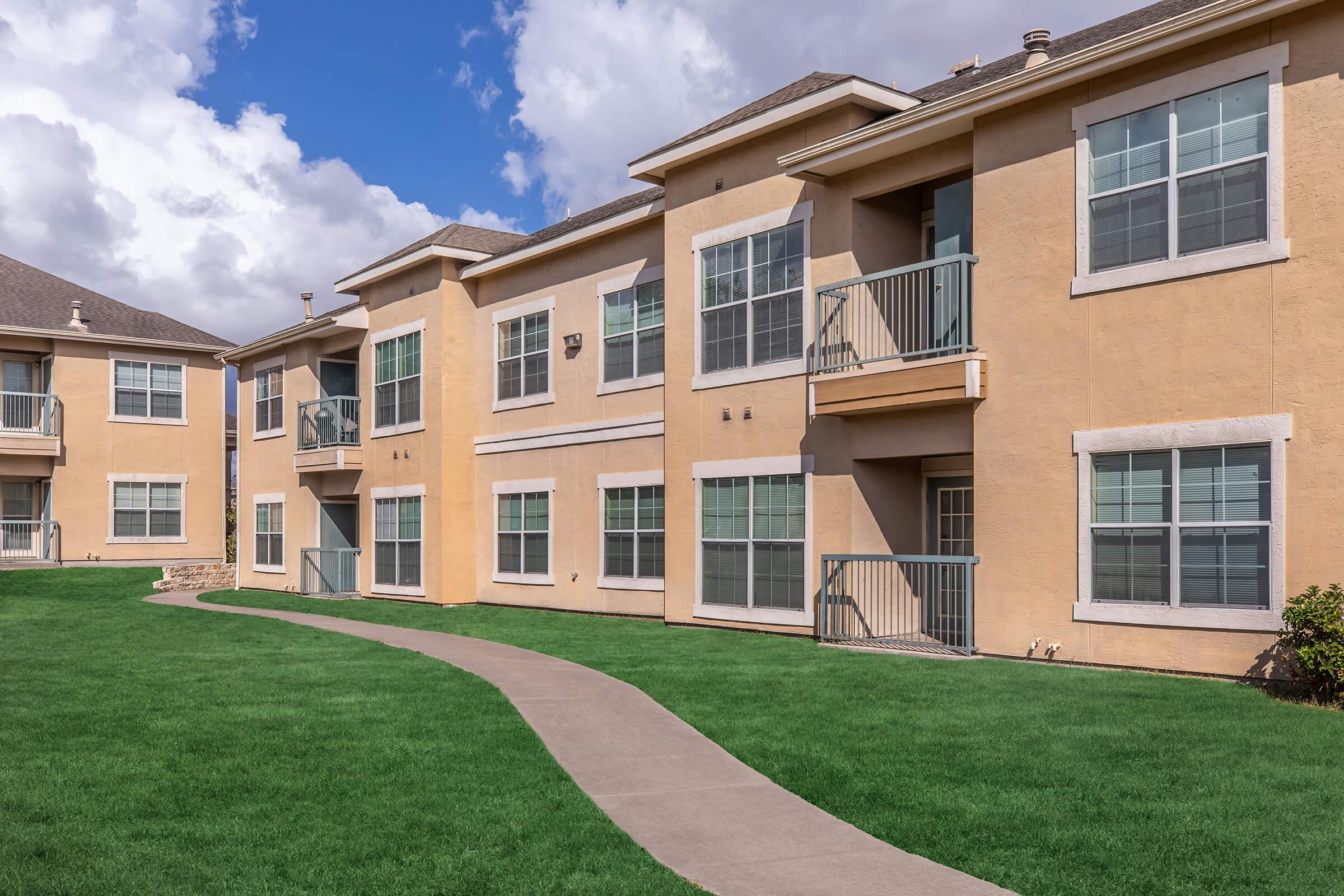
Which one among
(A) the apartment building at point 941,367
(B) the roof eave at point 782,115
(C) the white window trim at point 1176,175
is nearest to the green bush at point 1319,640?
(A) the apartment building at point 941,367

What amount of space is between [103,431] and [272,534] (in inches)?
315

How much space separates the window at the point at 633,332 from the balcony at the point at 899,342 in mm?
4860

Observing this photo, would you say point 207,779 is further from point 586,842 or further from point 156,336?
point 156,336

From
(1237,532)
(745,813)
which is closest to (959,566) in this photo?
(1237,532)

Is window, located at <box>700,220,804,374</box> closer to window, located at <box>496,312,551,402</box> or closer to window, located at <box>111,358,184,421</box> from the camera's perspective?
window, located at <box>496,312,551,402</box>

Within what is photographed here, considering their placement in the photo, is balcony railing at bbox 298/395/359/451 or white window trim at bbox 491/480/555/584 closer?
white window trim at bbox 491/480/555/584

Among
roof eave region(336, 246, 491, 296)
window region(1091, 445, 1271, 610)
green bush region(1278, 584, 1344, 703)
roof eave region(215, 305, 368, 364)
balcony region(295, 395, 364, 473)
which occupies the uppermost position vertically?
roof eave region(336, 246, 491, 296)

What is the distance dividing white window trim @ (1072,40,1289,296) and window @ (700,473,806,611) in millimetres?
5581

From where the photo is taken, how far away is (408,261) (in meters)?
25.8

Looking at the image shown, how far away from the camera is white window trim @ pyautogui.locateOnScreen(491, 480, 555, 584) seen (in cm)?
2320

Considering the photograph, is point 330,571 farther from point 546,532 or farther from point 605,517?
point 605,517

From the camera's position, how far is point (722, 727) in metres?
10.0

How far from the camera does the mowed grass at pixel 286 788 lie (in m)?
6.21

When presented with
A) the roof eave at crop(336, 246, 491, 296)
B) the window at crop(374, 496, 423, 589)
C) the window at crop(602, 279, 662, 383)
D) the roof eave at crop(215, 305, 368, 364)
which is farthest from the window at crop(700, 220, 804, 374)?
the roof eave at crop(215, 305, 368, 364)
